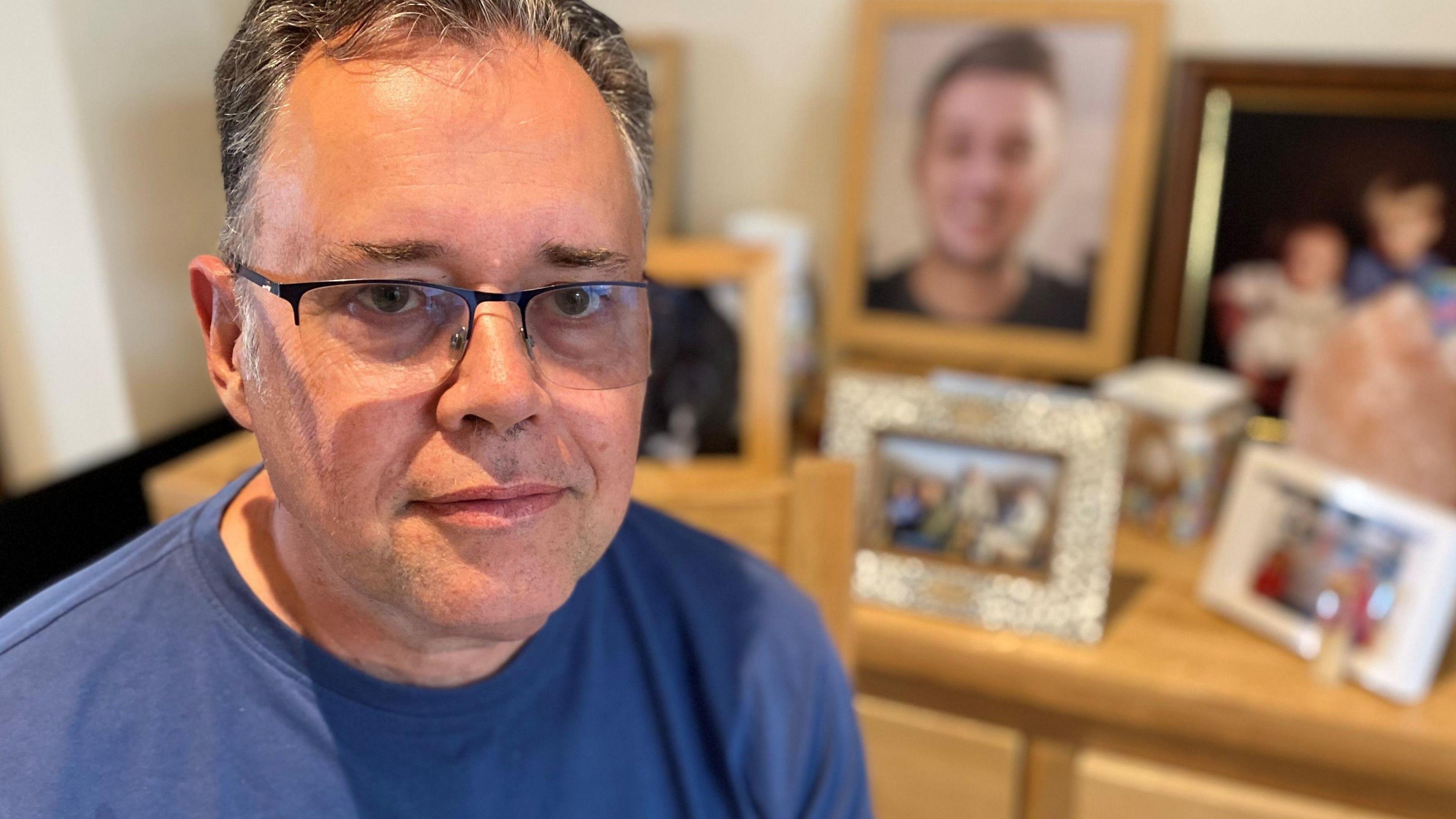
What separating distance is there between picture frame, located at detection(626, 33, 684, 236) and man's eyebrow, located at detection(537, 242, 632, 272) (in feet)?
3.63

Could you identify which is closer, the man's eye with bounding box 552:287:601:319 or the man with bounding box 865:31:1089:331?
the man's eye with bounding box 552:287:601:319

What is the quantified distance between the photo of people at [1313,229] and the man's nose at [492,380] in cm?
129

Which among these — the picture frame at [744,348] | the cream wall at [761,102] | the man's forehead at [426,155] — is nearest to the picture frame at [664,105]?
the cream wall at [761,102]

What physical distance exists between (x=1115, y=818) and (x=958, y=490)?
1.46ft

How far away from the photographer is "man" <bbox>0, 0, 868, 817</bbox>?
2.21 ft

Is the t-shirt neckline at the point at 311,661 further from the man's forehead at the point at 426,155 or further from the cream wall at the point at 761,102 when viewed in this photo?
the cream wall at the point at 761,102

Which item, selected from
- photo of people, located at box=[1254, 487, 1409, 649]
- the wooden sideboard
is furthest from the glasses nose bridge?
photo of people, located at box=[1254, 487, 1409, 649]

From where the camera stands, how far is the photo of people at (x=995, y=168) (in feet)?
5.29

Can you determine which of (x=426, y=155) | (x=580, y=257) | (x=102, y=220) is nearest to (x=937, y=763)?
(x=580, y=257)

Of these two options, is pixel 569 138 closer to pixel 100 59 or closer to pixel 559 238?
pixel 559 238

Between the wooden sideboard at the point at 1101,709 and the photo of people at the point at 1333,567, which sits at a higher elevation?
the photo of people at the point at 1333,567

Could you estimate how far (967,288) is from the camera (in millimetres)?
1757

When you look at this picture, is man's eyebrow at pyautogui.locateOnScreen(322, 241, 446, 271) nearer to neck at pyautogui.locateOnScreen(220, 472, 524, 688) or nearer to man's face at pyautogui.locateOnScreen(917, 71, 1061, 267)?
neck at pyautogui.locateOnScreen(220, 472, 524, 688)

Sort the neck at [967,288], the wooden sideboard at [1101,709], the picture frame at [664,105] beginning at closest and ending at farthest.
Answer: the wooden sideboard at [1101,709] < the neck at [967,288] < the picture frame at [664,105]
